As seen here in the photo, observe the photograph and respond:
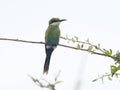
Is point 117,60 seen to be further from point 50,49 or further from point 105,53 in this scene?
point 50,49

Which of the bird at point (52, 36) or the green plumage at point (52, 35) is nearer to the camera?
the bird at point (52, 36)

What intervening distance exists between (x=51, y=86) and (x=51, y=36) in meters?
4.36

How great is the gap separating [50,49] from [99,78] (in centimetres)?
272

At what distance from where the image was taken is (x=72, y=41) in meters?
3.78

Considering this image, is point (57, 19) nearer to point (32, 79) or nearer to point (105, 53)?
point (105, 53)

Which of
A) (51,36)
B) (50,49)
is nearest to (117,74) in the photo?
(50,49)

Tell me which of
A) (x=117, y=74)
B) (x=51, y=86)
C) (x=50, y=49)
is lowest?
(x=50, y=49)

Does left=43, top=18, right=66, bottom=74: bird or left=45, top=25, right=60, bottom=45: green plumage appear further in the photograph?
left=45, top=25, right=60, bottom=45: green plumage

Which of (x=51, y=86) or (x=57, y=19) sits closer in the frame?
(x=51, y=86)

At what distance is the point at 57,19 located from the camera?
6.13m

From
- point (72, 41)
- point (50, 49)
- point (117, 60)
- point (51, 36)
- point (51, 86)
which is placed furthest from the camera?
point (51, 36)

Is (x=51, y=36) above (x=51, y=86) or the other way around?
the other way around

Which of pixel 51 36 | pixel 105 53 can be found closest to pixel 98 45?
pixel 105 53

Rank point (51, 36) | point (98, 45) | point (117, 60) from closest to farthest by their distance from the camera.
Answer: point (117, 60)
point (98, 45)
point (51, 36)
